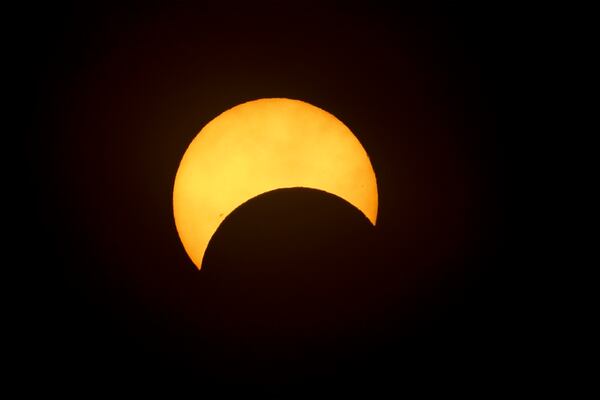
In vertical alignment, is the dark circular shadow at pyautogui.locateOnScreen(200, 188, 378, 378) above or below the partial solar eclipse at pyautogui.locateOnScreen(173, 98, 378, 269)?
below

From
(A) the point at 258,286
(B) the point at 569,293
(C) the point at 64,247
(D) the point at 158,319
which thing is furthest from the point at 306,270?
(B) the point at 569,293

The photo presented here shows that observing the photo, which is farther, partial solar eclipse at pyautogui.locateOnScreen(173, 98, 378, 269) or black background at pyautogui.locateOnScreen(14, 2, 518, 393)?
black background at pyautogui.locateOnScreen(14, 2, 518, 393)

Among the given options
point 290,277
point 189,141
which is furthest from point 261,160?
point 290,277

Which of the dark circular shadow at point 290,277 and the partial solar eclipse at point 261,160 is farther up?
the partial solar eclipse at point 261,160

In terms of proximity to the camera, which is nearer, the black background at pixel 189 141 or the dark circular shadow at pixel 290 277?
the dark circular shadow at pixel 290 277

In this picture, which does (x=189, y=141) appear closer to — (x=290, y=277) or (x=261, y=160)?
(x=261, y=160)
